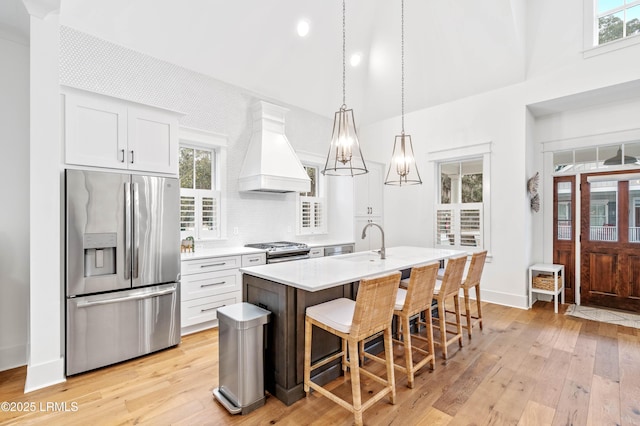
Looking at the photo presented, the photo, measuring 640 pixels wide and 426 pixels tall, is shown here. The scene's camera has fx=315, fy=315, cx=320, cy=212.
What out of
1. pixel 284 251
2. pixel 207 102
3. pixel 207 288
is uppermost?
pixel 207 102

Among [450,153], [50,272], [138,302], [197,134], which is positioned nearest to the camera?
[50,272]

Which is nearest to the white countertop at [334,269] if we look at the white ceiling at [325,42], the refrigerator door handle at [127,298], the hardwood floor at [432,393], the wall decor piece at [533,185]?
the hardwood floor at [432,393]

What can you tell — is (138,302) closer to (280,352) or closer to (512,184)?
(280,352)

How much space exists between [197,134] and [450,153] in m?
4.10

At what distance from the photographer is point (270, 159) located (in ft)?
15.3

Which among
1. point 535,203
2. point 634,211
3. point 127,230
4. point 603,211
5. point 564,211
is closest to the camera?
point 127,230

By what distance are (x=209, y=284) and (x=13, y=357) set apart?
1820mm

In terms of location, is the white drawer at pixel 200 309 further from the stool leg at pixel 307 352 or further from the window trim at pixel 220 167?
the stool leg at pixel 307 352

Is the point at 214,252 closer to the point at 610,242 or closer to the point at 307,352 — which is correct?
the point at 307,352

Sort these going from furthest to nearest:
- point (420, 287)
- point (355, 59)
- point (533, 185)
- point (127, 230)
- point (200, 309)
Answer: point (355, 59) → point (533, 185) → point (200, 309) → point (127, 230) → point (420, 287)

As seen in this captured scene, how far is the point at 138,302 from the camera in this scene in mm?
3057

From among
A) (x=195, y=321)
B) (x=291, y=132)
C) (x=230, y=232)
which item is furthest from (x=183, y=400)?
(x=291, y=132)

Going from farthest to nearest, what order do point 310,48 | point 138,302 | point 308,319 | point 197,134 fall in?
point 310,48, point 197,134, point 138,302, point 308,319

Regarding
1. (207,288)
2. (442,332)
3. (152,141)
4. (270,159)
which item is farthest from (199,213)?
(442,332)
